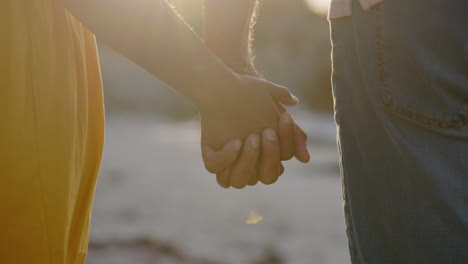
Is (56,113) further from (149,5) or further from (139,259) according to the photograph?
(139,259)

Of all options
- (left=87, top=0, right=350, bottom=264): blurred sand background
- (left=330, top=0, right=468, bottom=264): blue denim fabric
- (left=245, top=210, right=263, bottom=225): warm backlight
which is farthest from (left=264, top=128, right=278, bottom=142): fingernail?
(left=245, top=210, right=263, bottom=225): warm backlight

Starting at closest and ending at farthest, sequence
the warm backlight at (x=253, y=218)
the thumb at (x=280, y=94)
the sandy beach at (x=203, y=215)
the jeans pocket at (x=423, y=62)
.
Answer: the jeans pocket at (x=423, y=62), the thumb at (x=280, y=94), the sandy beach at (x=203, y=215), the warm backlight at (x=253, y=218)

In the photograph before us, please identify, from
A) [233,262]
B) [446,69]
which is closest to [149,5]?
[446,69]

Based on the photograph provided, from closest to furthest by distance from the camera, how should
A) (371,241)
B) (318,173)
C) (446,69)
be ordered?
(446,69) < (371,241) < (318,173)

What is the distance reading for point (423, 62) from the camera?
1119 mm

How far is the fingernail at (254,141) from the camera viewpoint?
1521mm

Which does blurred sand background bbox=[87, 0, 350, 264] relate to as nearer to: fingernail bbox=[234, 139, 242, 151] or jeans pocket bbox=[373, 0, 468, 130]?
fingernail bbox=[234, 139, 242, 151]

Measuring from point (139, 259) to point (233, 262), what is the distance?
60cm

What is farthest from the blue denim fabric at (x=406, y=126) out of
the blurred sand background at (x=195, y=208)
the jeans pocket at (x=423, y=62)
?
the blurred sand background at (x=195, y=208)

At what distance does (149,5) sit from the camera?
51.3 inches

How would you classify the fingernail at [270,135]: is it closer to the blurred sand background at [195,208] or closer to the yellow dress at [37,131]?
the yellow dress at [37,131]

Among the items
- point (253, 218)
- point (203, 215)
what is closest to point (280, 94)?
point (253, 218)

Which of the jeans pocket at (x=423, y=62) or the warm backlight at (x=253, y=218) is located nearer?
the jeans pocket at (x=423, y=62)

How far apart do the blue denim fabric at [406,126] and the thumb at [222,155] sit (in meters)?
0.35
